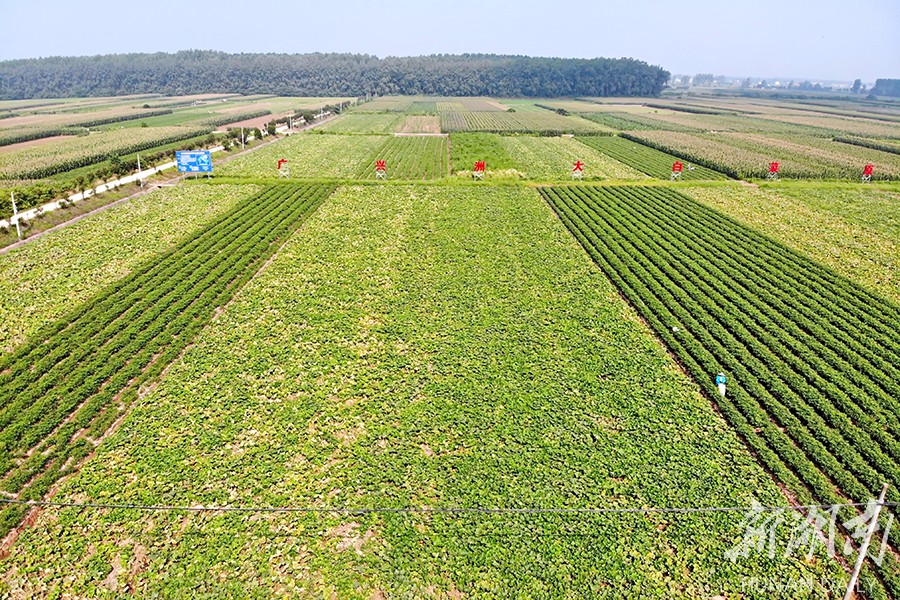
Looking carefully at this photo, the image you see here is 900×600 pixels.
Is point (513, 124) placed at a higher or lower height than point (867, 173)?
higher

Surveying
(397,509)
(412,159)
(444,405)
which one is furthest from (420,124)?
(397,509)

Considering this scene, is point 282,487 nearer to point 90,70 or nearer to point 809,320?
point 809,320

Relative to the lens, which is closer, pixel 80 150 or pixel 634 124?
pixel 80 150

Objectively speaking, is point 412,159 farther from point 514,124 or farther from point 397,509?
point 397,509

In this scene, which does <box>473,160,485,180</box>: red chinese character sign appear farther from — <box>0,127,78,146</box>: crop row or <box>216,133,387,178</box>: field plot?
<box>0,127,78,146</box>: crop row

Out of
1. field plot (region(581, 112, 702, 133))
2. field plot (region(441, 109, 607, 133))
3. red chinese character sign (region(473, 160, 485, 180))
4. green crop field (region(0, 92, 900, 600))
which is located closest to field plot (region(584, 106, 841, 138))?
field plot (region(581, 112, 702, 133))

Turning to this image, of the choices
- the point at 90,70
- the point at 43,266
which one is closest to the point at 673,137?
the point at 43,266

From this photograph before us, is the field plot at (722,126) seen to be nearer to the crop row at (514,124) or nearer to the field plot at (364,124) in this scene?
the crop row at (514,124)
